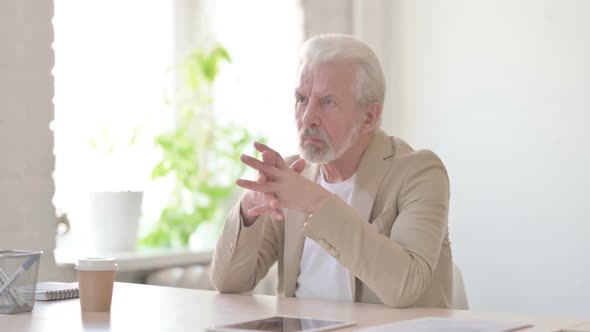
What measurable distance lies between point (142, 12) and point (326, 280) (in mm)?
1760

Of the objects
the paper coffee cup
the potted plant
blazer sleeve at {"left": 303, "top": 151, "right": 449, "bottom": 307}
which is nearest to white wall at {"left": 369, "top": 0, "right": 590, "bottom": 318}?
the potted plant

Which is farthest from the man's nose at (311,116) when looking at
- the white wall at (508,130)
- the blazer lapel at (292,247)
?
the white wall at (508,130)

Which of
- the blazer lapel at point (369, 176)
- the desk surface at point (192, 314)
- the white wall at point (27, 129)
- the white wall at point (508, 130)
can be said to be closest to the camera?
the desk surface at point (192, 314)

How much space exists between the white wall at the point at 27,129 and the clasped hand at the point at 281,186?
36.5 inches

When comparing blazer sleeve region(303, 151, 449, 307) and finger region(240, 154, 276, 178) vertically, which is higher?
finger region(240, 154, 276, 178)

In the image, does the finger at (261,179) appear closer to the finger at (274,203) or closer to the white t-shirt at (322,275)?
the finger at (274,203)

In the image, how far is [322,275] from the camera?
7.79 ft

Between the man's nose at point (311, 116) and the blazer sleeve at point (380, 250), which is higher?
the man's nose at point (311, 116)

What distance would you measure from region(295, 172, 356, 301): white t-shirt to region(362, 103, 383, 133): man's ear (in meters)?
0.14

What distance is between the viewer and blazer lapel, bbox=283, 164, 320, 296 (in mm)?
2402

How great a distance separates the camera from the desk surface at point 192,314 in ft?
5.61

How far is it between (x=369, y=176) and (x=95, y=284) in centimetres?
76

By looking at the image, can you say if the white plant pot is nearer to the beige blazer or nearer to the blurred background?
the blurred background

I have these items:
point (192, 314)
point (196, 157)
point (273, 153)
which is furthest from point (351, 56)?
point (196, 157)
